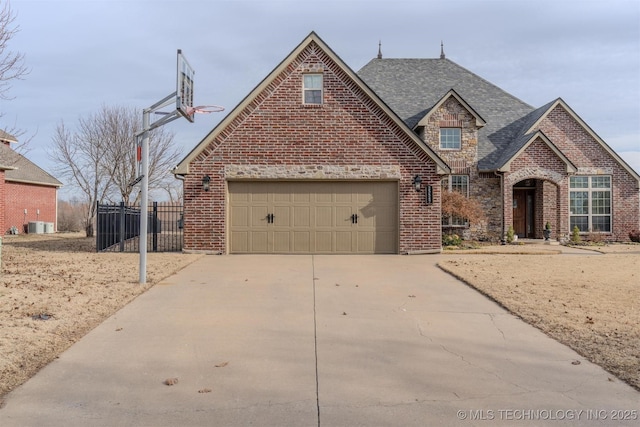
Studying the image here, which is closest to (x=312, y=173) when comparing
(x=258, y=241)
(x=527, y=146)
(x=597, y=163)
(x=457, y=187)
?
(x=258, y=241)

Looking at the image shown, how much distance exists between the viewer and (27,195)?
2881 centimetres

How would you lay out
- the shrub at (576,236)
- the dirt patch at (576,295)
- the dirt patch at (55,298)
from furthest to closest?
the shrub at (576,236), the dirt patch at (576,295), the dirt patch at (55,298)

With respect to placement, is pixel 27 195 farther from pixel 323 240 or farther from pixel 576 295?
pixel 576 295

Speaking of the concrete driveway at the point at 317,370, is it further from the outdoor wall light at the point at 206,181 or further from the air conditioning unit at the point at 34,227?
the air conditioning unit at the point at 34,227

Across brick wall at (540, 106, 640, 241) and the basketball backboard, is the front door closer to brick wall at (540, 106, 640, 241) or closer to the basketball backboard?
brick wall at (540, 106, 640, 241)

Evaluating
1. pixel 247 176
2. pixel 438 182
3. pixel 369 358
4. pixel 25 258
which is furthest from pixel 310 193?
pixel 369 358

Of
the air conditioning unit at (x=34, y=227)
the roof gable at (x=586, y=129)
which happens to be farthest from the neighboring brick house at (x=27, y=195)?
the roof gable at (x=586, y=129)

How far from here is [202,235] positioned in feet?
48.5

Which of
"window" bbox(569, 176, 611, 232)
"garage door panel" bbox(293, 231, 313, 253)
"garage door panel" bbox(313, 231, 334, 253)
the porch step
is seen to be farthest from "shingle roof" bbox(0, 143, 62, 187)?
"window" bbox(569, 176, 611, 232)

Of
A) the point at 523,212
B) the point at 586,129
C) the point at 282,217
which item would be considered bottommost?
the point at 282,217

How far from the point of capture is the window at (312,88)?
15.1 m

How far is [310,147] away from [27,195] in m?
22.1

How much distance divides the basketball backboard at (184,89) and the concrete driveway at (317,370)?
12.8ft

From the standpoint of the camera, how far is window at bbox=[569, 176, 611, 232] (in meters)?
20.5
